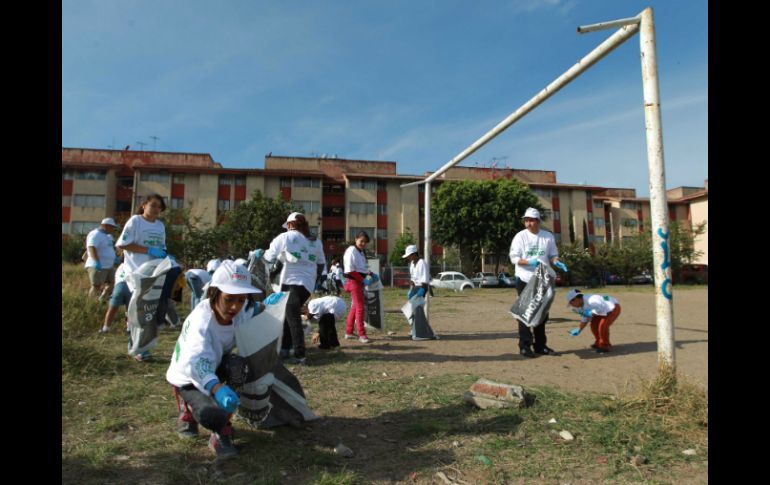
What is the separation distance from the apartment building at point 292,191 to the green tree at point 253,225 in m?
5.64

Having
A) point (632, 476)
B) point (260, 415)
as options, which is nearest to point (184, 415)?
point (260, 415)

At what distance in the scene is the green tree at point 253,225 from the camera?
34.1 m

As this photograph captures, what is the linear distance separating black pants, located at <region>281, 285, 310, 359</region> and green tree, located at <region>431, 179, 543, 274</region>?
32793mm

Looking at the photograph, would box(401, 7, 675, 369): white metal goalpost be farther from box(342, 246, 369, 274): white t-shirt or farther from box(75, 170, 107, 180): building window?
box(75, 170, 107, 180): building window

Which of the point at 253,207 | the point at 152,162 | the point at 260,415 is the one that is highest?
the point at 152,162

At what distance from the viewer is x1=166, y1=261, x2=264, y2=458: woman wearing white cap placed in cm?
243

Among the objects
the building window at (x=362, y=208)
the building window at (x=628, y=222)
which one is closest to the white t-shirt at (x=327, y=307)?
the building window at (x=362, y=208)

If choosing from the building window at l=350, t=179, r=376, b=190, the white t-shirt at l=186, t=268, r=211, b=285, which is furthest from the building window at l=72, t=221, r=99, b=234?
the white t-shirt at l=186, t=268, r=211, b=285

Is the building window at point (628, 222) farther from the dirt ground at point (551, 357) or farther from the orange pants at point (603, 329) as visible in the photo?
the orange pants at point (603, 329)

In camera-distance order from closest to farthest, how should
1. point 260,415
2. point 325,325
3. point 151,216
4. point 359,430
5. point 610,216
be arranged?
point 260,415
point 359,430
point 151,216
point 325,325
point 610,216

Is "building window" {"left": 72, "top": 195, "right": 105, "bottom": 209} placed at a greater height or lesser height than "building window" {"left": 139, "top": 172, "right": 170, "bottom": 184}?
lesser
